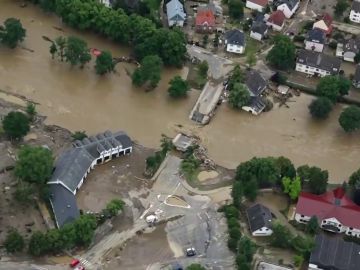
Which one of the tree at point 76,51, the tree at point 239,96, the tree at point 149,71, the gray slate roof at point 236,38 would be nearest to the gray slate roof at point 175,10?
the gray slate roof at point 236,38

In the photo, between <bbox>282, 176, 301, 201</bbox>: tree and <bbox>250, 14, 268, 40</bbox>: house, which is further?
<bbox>250, 14, 268, 40</bbox>: house

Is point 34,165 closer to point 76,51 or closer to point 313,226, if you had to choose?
point 76,51

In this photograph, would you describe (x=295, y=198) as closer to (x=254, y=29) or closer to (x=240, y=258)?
(x=240, y=258)

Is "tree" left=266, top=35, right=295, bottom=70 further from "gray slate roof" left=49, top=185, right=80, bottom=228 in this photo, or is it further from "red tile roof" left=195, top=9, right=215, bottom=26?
"gray slate roof" left=49, top=185, right=80, bottom=228

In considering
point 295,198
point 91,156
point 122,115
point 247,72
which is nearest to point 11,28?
point 122,115

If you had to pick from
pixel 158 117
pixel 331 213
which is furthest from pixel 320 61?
pixel 331 213

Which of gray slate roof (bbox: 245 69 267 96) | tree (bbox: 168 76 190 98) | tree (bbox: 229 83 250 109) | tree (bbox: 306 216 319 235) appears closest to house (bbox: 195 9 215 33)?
gray slate roof (bbox: 245 69 267 96)
